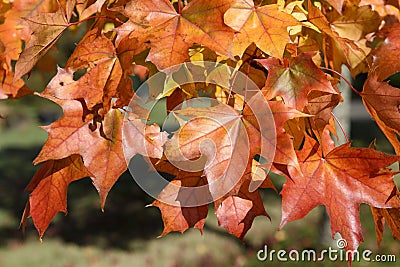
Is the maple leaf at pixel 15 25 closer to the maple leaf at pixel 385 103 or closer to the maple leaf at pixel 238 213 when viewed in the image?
the maple leaf at pixel 238 213

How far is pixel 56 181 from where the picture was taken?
1.00 meters

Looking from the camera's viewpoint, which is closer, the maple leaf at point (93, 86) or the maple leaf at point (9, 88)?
the maple leaf at point (93, 86)

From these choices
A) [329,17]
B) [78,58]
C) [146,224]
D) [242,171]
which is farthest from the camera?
[146,224]

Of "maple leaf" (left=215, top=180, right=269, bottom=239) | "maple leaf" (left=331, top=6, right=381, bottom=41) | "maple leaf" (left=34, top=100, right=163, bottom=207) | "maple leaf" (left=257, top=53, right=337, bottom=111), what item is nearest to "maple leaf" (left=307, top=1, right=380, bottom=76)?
"maple leaf" (left=331, top=6, right=381, bottom=41)

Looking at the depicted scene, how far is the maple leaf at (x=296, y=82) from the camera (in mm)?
845

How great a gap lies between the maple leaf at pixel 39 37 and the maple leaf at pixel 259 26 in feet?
1.03

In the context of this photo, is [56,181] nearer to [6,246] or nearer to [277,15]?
[277,15]

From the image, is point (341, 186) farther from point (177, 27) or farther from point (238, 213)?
point (177, 27)

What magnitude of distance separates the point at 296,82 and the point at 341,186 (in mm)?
213

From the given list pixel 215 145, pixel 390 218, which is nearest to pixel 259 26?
pixel 215 145

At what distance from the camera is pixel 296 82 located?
0.85m

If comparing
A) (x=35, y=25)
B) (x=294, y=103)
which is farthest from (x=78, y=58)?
(x=294, y=103)

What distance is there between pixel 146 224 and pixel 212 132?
374 cm

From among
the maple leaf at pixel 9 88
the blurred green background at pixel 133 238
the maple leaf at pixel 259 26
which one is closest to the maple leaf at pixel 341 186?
the maple leaf at pixel 259 26
